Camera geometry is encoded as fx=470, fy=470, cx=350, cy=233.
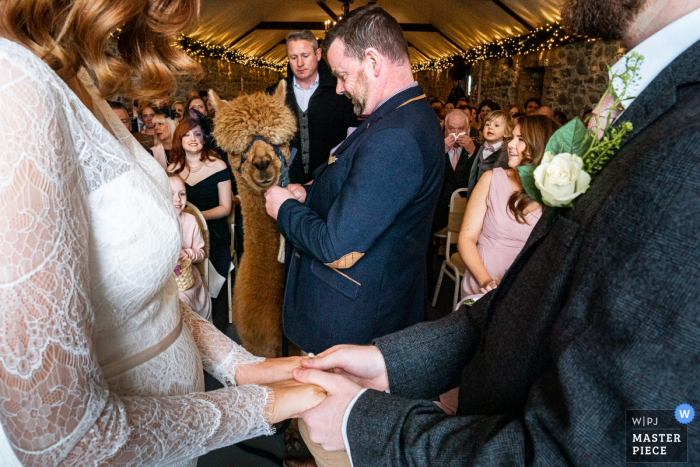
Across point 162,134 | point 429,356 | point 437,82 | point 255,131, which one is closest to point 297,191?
point 255,131

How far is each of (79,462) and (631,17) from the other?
3.66ft

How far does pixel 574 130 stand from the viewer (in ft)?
2.71

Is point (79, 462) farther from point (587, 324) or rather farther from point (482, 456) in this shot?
point (587, 324)

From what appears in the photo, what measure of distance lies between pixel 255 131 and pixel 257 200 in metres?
0.32

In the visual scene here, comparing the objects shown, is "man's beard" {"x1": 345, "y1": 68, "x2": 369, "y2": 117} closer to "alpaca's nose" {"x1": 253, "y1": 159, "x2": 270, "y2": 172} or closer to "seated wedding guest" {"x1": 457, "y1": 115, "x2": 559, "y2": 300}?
"alpaca's nose" {"x1": 253, "y1": 159, "x2": 270, "y2": 172}

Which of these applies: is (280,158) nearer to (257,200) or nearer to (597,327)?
(257,200)

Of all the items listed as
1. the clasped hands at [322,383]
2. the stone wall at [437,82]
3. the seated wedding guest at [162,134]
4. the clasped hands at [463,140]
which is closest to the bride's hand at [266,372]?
the clasped hands at [322,383]

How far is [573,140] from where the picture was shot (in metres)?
0.82

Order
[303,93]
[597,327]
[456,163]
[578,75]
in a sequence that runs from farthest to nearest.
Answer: [578,75]
[456,163]
[303,93]
[597,327]

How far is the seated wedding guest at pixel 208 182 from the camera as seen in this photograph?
3660 millimetres

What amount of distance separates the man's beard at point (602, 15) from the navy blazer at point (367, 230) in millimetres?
813

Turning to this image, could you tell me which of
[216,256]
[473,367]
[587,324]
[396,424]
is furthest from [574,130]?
[216,256]

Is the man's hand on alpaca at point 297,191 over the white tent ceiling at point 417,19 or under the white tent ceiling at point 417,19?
under

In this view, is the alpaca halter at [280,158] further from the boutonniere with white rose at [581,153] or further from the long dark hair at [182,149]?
the long dark hair at [182,149]
